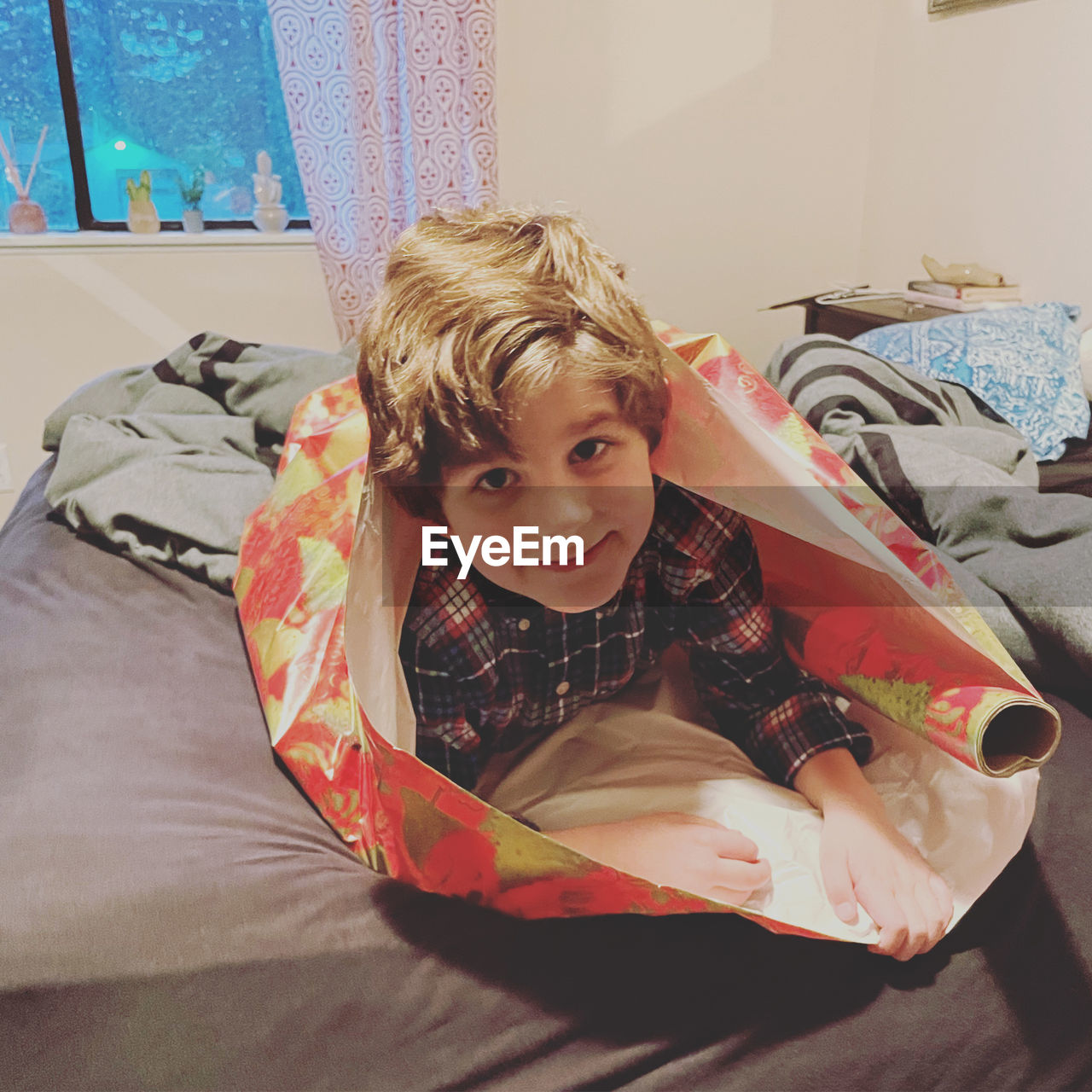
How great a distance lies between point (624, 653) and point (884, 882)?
11.1 inches

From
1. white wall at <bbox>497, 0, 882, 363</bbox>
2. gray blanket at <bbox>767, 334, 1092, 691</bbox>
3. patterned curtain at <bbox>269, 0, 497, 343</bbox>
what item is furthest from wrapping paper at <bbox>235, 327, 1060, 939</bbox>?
white wall at <bbox>497, 0, 882, 363</bbox>

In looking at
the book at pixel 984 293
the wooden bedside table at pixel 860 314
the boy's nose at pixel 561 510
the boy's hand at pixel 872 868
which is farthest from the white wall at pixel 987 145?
the boy's nose at pixel 561 510

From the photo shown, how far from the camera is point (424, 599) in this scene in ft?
2.43

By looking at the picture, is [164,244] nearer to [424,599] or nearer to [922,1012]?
[424,599]

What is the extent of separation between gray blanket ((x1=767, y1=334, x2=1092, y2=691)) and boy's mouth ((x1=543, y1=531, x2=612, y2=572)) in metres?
0.40

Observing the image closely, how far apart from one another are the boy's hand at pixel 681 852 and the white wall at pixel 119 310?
7.04 feet

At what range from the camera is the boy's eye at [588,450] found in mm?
643

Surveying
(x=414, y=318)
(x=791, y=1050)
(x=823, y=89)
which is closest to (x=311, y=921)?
(x=791, y=1050)

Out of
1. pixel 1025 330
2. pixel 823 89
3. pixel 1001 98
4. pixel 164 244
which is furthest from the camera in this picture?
pixel 823 89

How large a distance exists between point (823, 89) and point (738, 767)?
97.1 inches

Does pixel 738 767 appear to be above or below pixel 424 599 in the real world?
below

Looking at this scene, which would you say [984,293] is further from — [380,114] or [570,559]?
[570,559]

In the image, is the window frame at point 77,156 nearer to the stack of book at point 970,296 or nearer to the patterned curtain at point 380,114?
the patterned curtain at point 380,114

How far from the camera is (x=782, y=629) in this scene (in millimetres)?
848
